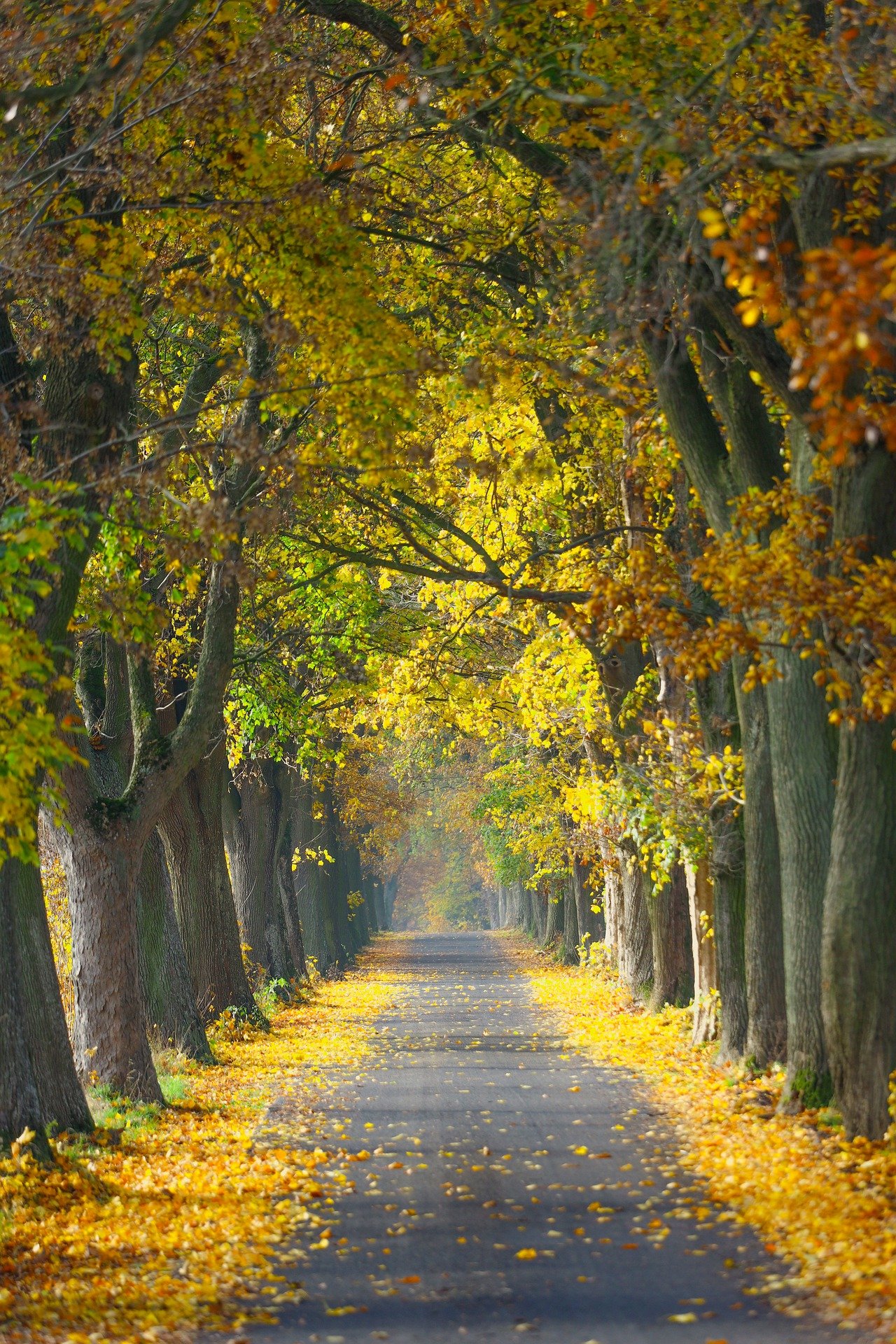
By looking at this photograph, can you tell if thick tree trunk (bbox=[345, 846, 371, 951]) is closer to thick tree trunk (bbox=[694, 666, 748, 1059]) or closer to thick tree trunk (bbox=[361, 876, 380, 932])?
thick tree trunk (bbox=[361, 876, 380, 932])

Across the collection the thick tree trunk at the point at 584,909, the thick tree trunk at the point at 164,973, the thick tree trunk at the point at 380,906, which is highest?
the thick tree trunk at the point at 164,973

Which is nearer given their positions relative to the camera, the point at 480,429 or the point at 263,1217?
the point at 263,1217

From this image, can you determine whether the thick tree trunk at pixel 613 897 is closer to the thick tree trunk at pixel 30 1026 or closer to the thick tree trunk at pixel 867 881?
the thick tree trunk at pixel 867 881

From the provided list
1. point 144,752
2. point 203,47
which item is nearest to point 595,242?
point 203,47

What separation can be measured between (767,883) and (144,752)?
→ 610 cm

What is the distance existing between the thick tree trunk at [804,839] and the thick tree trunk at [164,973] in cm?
844

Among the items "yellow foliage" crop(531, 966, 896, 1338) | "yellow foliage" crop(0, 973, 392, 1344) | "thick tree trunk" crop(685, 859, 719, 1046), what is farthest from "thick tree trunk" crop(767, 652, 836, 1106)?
"thick tree trunk" crop(685, 859, 719, 1046)

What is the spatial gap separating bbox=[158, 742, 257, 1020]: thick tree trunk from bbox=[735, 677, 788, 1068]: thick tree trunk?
8544 mm

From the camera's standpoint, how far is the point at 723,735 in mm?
15281

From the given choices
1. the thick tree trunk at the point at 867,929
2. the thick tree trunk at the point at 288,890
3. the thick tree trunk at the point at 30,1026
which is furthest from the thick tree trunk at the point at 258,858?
the thick tree trunk at the point at 867,929

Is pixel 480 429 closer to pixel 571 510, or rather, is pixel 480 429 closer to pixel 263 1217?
pixel 571 510

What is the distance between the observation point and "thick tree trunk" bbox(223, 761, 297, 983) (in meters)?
25.8

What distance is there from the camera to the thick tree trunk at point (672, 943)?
20.4 meters

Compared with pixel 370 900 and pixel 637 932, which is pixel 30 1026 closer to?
pixel 637 932
